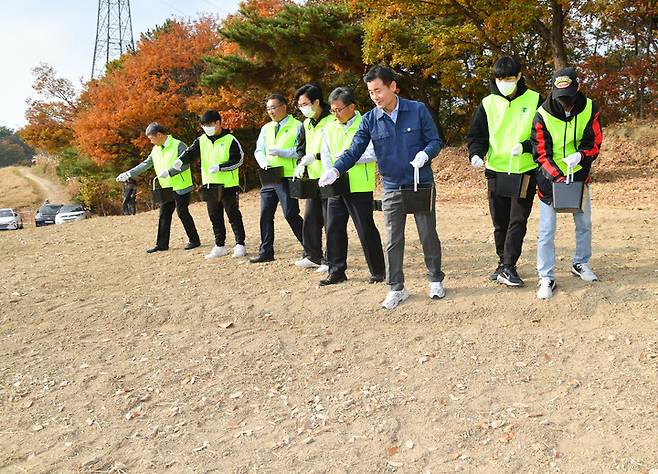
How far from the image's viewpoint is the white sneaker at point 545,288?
14.9 ft

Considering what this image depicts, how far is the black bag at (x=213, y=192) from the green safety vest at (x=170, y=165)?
0.63m

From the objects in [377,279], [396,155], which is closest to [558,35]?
[377,279]

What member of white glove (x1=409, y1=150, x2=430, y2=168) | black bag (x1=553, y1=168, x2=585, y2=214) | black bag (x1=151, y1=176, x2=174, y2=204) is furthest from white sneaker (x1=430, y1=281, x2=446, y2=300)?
black bag (x1=151, y1=176, x2=174, y2=204)

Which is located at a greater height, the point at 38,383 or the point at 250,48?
the point at 250,48

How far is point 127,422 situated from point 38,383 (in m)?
1.06

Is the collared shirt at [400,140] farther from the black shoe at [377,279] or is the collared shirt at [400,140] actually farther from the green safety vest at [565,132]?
the black shoe at [377,279]

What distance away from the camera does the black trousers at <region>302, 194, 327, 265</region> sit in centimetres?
615

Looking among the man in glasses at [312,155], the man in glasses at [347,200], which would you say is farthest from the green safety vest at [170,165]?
the man in glasses at [347,200]

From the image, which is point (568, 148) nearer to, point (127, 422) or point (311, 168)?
point (311, 168)

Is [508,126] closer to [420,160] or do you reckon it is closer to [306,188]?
[420,160]

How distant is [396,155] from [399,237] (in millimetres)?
658

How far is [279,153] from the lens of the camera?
6.33 m

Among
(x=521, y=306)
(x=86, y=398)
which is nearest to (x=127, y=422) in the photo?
(x=86, y=398)

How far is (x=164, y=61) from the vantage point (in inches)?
1082
